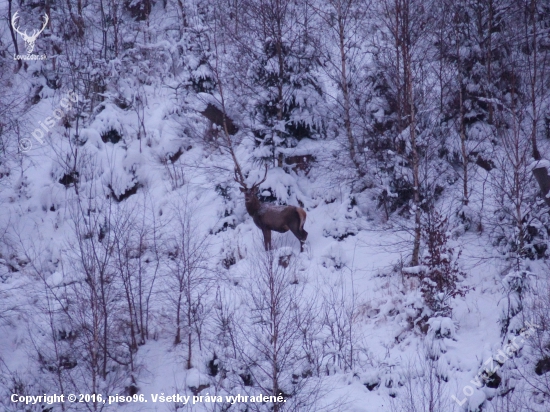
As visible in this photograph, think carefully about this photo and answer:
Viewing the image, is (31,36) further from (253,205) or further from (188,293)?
(188,293)

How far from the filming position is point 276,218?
1468 centimetres


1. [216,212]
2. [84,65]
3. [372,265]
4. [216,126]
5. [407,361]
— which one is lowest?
A: [407,361]

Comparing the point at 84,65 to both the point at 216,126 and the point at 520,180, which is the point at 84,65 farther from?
the point at 520,180

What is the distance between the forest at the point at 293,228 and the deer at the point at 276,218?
0.06 m

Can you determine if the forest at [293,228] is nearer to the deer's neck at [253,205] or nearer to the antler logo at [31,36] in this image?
the deer's neck at [253,205]

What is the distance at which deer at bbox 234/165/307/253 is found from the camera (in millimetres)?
14625

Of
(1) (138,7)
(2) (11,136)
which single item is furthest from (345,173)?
(1) (138,7)

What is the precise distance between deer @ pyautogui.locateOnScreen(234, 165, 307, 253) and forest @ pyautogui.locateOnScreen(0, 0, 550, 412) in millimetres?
62

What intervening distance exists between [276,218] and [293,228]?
1.76 ft

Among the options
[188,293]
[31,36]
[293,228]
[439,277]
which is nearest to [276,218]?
[293,228]

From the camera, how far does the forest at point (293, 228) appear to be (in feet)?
35.9

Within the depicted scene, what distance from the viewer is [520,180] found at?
40.4 feet

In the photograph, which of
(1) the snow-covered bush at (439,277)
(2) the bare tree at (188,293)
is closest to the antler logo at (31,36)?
(2) the bare tree at (188,293)

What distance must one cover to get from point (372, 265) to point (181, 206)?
6.52 m
